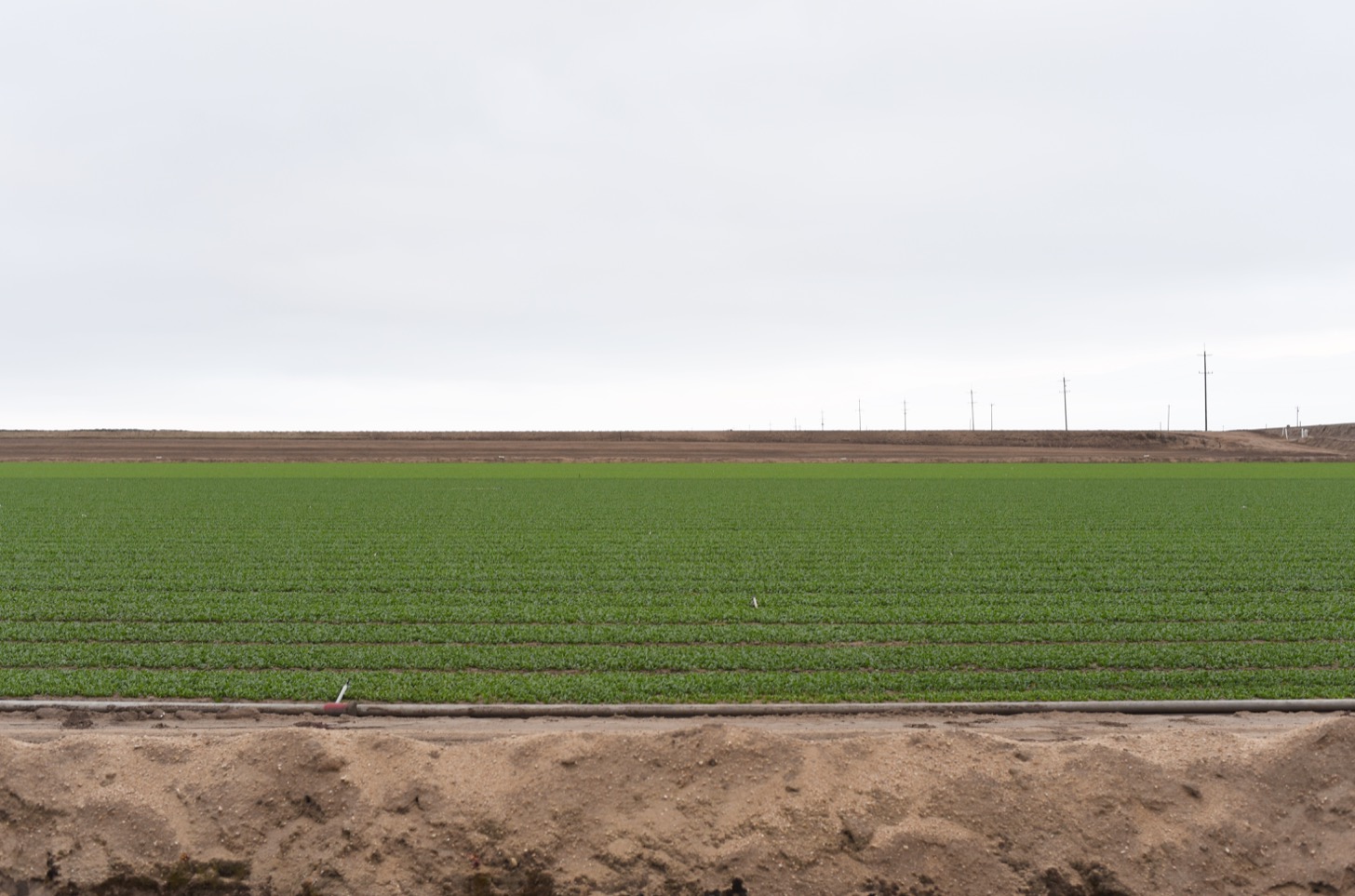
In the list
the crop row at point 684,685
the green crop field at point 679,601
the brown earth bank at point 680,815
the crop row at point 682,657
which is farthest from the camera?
the crop row at point 682,657

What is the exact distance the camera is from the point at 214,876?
5984 mm

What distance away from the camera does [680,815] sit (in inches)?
250

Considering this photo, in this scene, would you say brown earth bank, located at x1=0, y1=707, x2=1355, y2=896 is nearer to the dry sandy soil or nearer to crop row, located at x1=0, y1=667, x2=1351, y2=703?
the dry sandy soil

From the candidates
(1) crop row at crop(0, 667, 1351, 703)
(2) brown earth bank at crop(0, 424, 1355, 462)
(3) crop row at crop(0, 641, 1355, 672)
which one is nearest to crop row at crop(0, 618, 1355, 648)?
(3) crop row at crop(0, 641, 1355, 672)

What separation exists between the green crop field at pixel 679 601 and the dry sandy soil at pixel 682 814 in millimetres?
2770

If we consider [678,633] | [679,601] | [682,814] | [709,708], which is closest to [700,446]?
[679,601]

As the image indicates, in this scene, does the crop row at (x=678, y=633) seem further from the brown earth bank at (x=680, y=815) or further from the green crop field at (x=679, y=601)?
the brown earth bank at (x=680, y=815)

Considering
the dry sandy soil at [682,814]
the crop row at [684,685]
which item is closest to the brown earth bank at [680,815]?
the dry sandy soil at [682,814]

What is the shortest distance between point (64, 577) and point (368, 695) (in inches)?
433

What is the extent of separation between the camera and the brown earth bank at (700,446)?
77875mm

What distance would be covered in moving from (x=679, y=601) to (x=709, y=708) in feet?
18.3

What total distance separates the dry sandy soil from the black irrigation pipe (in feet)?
5.25

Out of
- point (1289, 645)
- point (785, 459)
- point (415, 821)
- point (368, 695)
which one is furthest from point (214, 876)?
point (785, 459)

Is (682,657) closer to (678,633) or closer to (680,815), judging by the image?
(678,633)
